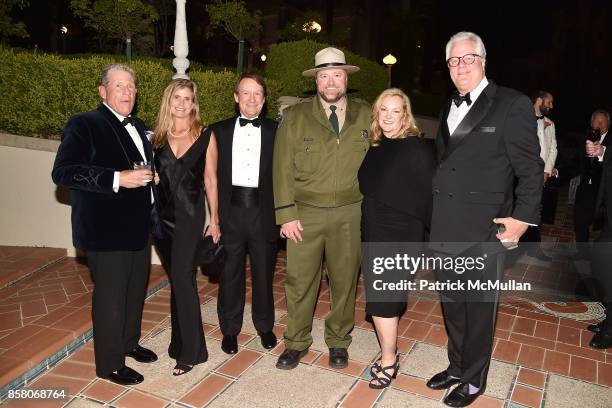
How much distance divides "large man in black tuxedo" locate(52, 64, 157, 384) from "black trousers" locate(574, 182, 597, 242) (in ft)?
17.3

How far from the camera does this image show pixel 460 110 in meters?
3.15

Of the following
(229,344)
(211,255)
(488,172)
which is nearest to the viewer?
(488,172)

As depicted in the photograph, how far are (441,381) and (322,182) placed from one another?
1729 mm

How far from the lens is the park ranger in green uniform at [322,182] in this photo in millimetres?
3514

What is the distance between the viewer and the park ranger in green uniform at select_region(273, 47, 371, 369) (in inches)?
138

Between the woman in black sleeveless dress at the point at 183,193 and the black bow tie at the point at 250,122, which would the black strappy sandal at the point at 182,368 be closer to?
the woman in black sleeveless dress at the point at 183,193

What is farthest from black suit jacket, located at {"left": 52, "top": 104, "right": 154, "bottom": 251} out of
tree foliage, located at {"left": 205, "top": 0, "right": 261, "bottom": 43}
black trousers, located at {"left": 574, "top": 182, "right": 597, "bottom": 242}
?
tree foliage, located at {"left": 205, "top": 0, "right": 261, "bottom": 43}

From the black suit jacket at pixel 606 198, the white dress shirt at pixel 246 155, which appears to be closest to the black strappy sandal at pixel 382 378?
the white dress shirt at pixel 246 155

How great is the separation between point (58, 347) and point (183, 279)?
129 centimetres

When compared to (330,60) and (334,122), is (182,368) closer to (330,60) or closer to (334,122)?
(334,122)

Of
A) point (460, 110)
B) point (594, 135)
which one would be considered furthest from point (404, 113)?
point (594, 135)

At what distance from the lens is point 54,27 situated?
24547 mm

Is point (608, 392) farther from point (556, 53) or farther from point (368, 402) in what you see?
point (556, 53)

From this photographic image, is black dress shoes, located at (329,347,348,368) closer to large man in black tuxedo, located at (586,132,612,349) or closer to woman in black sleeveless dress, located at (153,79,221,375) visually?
woman in black sleeveless dress, located at (153,79,221,375)
